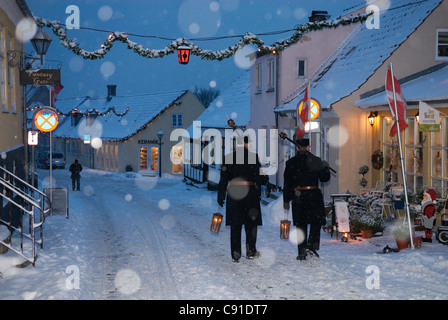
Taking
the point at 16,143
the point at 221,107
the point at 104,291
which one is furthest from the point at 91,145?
the point at 104,291

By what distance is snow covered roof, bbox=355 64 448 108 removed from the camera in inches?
480

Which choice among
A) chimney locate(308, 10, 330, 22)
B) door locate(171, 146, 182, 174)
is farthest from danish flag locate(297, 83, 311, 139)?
door locate(171, 146, 182, 174)

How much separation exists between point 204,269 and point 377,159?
27.7 feet

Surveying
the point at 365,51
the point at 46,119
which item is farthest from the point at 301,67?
the point at 46,119

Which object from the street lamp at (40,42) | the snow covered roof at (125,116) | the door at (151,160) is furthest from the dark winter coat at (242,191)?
the door at (151,160)

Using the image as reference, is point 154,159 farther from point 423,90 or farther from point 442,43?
point 423,90

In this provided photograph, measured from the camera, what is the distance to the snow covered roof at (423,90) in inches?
480

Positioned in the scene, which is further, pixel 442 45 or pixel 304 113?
pixel 442 45

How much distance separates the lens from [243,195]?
30.2 ft

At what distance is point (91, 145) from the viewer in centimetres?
4869

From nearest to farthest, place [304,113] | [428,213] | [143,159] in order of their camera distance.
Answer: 1. [428,213]
2. [304,113]
3. [143,159]

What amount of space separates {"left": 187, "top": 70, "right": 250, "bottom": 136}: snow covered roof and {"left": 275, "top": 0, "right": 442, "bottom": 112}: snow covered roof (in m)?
6.56

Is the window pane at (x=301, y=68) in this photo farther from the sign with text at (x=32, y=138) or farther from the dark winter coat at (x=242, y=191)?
the dark winter coat at (x=242, y=191)

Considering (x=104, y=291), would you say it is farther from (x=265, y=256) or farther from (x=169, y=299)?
(x=265, y=256)
